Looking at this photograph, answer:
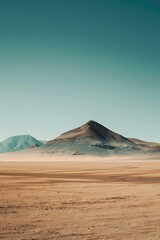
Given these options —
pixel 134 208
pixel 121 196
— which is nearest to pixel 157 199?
pixel 121 196

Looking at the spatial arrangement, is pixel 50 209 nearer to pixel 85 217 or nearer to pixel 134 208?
pixel 85 217

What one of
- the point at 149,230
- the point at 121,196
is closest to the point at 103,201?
the point at 121,196

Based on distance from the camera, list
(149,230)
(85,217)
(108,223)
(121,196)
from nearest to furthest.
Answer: (149,230), (108,223), (85,217), (121,196)

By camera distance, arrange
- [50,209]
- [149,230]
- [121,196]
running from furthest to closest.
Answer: [121,196]
[50,209]
[149,230]

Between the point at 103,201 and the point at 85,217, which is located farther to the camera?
the point at 103,201

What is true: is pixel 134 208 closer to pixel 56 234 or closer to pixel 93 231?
pixel 93 231

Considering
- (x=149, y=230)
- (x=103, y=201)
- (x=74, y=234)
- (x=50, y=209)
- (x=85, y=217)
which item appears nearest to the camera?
(x=74, y=234)

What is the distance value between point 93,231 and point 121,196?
9468mm

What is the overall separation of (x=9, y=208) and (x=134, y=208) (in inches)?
263

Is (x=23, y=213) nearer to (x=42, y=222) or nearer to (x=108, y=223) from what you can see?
(x=42, y=222)

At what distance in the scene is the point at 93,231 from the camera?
12.7 meters

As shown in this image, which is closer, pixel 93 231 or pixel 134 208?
pixel 93 231

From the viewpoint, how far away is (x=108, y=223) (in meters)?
14.0

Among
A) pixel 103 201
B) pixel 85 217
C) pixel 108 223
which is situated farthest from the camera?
pixel 103 201
